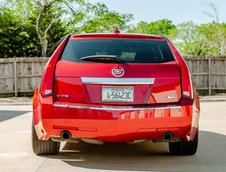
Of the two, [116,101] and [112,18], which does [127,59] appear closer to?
[116,101]

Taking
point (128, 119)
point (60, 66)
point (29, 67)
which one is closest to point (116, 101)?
point (128, 119)

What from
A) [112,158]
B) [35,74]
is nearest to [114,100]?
[112,158]

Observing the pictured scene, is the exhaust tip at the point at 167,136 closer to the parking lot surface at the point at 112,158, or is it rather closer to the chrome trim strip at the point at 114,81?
the parking lot surface at the point at 112,158

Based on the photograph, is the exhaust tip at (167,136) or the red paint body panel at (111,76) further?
the exhaust tip at (167,136)

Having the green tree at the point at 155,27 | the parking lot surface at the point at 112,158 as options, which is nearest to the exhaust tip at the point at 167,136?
the parking lot surface at the point at 112,158

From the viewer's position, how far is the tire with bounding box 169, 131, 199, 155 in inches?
234

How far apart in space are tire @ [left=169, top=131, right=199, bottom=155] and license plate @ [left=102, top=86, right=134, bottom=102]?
47.2 inches

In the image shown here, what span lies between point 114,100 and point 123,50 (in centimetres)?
75

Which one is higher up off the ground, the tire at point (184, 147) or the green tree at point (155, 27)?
the green tree at point (155, 27)

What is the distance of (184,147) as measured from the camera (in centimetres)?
598

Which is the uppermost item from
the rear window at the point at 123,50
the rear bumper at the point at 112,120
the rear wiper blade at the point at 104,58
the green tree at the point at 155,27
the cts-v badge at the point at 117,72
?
the green tree at the point at 155,27

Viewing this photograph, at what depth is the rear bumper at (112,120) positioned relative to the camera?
16.7 ft

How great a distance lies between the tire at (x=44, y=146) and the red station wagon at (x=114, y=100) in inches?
18.2

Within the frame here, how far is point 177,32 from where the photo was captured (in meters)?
69.4
